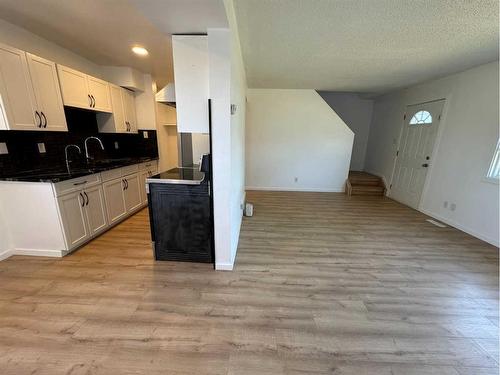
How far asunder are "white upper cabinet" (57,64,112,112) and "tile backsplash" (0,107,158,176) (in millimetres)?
323

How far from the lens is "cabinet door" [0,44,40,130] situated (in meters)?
1.98

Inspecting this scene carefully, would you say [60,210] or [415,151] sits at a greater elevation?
[415,151]

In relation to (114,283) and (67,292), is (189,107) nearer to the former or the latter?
(114,283)

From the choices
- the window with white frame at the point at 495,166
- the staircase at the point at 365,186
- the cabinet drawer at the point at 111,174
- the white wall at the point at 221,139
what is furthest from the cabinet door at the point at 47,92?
the window with white frame at the point at 495,166

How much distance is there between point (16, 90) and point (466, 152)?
6100mm

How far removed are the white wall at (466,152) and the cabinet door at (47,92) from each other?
5.91m

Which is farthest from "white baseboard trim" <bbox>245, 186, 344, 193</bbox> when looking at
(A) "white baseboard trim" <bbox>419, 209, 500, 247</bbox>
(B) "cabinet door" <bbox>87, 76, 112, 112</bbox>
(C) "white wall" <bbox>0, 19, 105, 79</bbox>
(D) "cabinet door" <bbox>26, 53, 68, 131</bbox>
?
(C) "white wall" <bbox>0, 19, 105, 79</bbox>

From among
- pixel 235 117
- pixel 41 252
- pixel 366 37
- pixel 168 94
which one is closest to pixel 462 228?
pixel 366 37

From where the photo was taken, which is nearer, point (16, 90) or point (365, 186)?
point (16, 90)

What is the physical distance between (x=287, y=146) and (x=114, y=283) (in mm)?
4491

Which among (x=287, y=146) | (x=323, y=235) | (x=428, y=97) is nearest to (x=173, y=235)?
(x=323, y=235)

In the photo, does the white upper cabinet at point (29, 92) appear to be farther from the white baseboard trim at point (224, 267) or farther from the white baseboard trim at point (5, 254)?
the white baseboard trim at point (224, 267)

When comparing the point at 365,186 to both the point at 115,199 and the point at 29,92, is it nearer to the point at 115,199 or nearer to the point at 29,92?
the point at 115,199

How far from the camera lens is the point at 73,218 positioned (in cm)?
237
